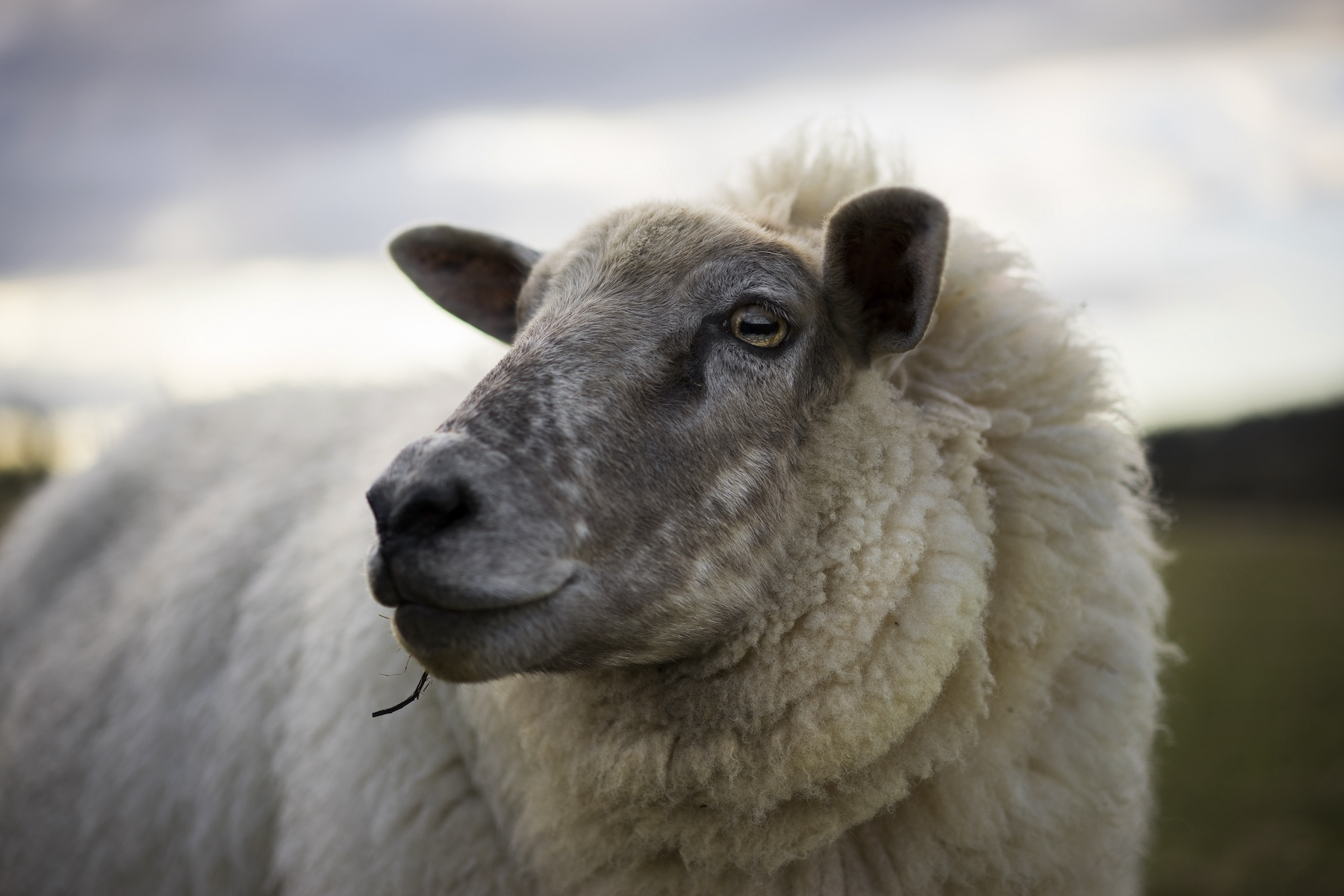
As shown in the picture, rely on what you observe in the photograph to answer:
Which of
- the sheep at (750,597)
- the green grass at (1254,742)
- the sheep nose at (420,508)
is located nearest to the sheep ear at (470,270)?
the sheep at (750,597)

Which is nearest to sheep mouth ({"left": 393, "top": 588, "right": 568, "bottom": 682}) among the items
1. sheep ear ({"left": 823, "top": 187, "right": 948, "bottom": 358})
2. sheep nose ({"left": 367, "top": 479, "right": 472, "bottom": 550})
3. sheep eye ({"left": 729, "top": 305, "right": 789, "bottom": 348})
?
sheep nose ({"left": 367, "top": 479, "right": 472, "bottom": 550})

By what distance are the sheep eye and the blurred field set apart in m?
1.53

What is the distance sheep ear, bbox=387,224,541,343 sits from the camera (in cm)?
272

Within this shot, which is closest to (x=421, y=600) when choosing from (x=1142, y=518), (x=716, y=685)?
(x=716, y=685)

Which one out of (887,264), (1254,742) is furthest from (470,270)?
(1254,742)

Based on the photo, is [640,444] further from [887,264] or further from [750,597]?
[887,264]

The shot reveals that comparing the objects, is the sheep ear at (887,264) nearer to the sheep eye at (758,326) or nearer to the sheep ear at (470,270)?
the sheep eye at (758,326)

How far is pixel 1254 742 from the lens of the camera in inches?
353

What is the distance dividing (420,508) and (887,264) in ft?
4.18

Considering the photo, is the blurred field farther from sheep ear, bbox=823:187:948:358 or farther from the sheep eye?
the sheep eye

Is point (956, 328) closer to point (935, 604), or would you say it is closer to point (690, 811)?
point (935, 604)

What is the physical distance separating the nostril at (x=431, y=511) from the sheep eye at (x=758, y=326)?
802 millimetres

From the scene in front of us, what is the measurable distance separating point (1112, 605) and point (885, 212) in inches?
49.5

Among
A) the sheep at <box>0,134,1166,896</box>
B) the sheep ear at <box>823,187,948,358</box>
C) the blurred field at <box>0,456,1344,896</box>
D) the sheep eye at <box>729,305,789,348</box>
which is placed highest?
the sheep ear at <box>823,187,948,358</box>
